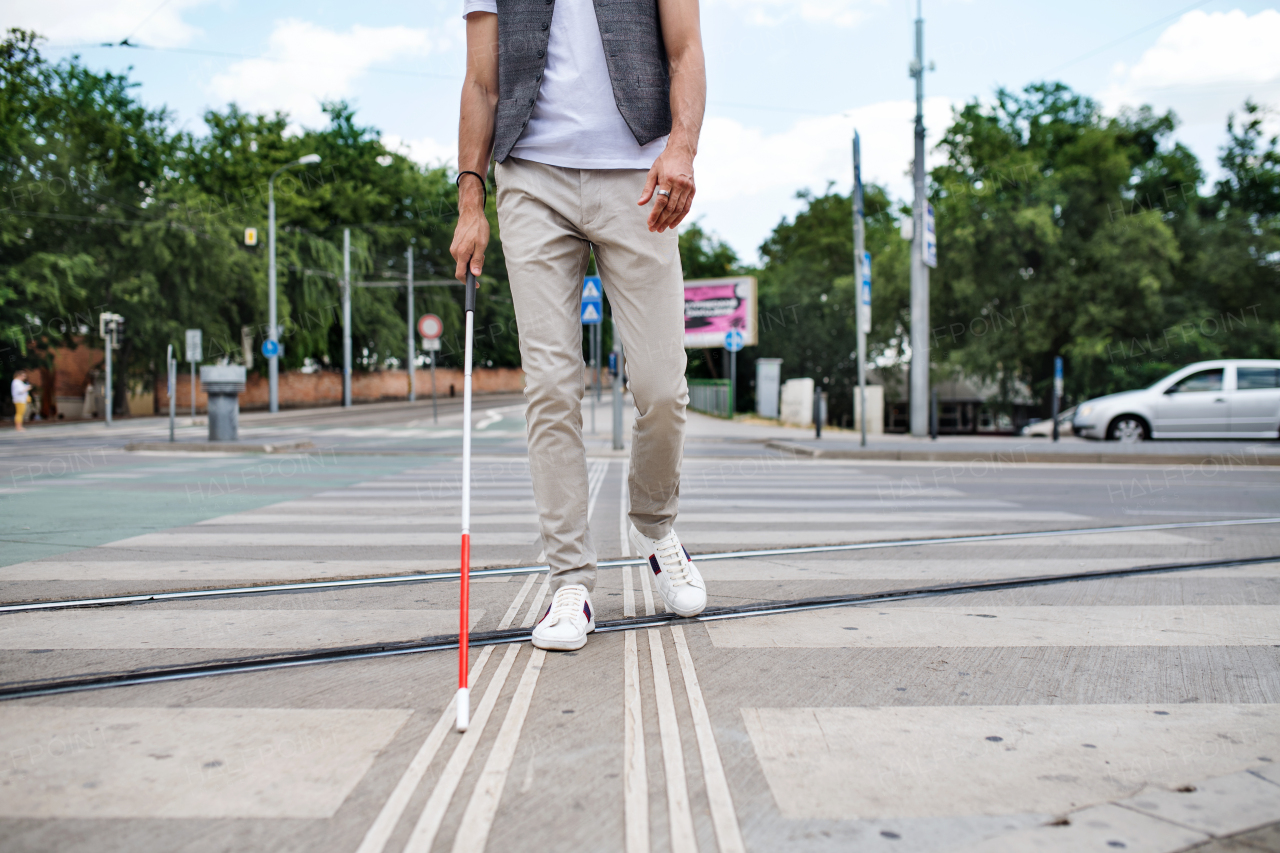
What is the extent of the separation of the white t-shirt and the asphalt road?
1.42 m

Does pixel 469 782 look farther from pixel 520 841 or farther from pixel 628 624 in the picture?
pixel 628 624

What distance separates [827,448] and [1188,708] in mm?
11856

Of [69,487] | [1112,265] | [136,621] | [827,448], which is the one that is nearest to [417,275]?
[1112,265]

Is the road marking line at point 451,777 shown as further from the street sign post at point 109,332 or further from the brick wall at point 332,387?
the brick wall at point 332,387

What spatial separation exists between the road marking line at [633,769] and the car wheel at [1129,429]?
1596 cm

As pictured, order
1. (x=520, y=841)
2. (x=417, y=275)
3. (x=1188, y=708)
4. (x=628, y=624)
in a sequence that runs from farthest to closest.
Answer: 1. (x=417, y=275)
2. (x=628, y=624)
3. (x=1188, y=708)
4. (x=520, y=841)

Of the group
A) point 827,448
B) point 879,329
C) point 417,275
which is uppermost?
point 417,275

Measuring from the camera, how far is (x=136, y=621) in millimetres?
2922

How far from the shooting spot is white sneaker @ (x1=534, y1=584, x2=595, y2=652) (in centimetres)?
254

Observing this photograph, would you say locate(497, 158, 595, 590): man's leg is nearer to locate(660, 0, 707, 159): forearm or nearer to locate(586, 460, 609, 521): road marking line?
locate(660, 0, 707, 159): forearm

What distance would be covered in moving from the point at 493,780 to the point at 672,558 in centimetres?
140

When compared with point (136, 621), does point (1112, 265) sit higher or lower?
higher

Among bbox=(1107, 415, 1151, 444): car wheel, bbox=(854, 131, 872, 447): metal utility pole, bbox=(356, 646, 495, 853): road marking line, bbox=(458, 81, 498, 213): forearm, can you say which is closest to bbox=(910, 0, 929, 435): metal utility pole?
bbox=(854, 131, 872, 447): metal utility pole

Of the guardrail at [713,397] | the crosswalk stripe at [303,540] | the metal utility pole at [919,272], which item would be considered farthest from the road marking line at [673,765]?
the guardrail at [713,397]
